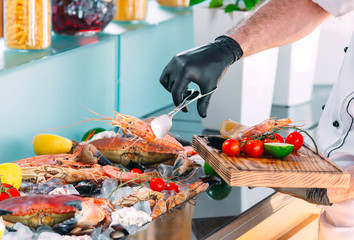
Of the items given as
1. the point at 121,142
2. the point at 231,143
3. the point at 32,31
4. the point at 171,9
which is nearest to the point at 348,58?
the point at 231,143

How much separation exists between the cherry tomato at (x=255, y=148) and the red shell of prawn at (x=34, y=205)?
33 cm

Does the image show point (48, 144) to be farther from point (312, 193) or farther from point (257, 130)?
point (312, 193)

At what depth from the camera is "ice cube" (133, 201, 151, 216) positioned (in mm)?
1171

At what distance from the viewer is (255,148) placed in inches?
45.6

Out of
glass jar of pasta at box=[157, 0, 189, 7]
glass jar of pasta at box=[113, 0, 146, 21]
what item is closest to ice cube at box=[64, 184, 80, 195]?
glass jar of pasta at box=[113, 0, 146, 21]

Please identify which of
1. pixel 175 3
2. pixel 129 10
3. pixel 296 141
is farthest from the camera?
pixel 175 3

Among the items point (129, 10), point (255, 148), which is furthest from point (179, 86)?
point (129, 10)

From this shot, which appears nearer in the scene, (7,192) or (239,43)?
(7,192)

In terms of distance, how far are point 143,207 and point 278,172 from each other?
260mm

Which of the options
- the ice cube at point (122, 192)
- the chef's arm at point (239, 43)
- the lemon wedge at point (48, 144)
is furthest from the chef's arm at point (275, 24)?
the lemon wedge at point (48, 144)

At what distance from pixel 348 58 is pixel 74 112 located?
72 cm

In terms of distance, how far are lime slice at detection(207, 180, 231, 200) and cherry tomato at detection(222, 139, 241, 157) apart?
0.18 metres

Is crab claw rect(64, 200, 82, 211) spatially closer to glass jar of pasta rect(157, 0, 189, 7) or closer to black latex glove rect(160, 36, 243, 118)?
black latex glove rect(160, 36, 243, 118)

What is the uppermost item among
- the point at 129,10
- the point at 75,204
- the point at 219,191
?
the point at 129,10
